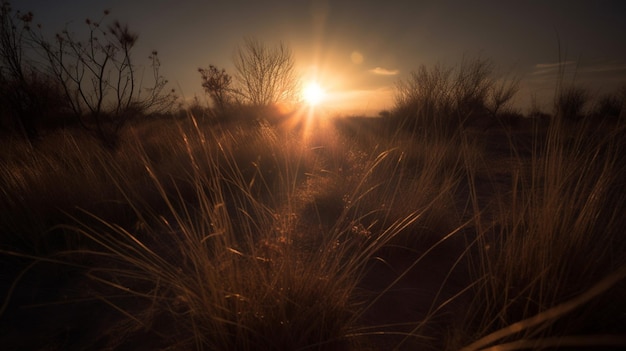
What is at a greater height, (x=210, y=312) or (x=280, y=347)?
(x=210, y=312)

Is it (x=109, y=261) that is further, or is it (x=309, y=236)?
(x=309, y=236)

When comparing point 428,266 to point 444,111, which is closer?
point 428,266

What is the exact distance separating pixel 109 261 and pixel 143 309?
0.65 m

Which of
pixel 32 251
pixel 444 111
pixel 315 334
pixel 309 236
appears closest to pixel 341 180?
pixel 309 236

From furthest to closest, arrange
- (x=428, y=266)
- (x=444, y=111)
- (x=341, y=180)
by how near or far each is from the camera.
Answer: (x=444, y=111)
(x=341, y=180)
(x=428, y=266)

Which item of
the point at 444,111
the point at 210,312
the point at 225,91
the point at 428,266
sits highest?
the point at 225,91

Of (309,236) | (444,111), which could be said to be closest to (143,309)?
(309,236)

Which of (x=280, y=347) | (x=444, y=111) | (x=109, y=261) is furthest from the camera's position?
(x=444, y=111)

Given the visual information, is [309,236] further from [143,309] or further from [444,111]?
[444,111]

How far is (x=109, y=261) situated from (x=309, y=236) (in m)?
1.26

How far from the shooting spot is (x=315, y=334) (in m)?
1.06

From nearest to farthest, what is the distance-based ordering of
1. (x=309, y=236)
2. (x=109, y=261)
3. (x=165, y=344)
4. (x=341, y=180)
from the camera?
(x=165, y=344), (x=109, y=261), (x=309, y=236), (x=341, y=180)

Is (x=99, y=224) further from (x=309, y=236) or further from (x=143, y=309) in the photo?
(x=309, y=236)

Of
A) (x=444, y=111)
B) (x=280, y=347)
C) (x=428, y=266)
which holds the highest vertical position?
(x=444, y=111)
